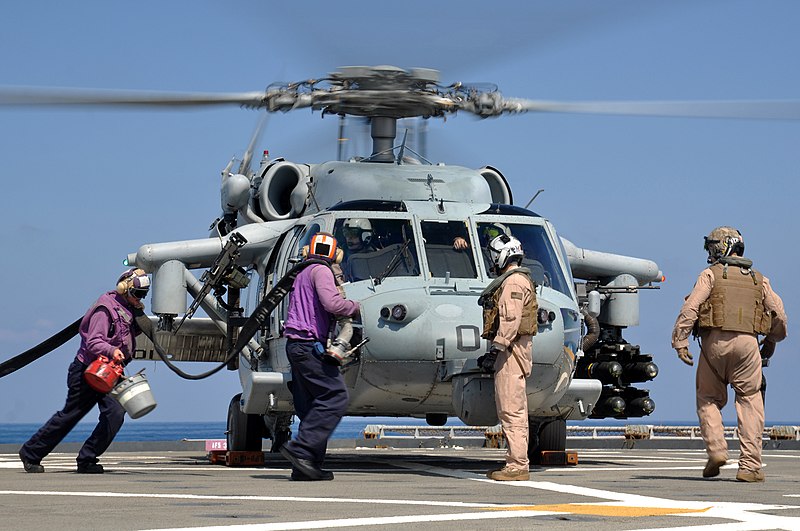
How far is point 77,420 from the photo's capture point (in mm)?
11883

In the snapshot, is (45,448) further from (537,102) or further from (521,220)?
(537,102)

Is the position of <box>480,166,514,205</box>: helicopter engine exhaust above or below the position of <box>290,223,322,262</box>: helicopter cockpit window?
above

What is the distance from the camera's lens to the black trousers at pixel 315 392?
35.2ft

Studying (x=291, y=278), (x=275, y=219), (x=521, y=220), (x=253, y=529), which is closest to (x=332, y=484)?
(x=291, y=278)

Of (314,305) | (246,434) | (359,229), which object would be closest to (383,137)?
(359,229)

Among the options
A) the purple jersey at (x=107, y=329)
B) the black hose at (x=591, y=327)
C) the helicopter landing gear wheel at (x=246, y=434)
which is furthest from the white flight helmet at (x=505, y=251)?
the helicopter landing gear wheel at (x=246, y=434)

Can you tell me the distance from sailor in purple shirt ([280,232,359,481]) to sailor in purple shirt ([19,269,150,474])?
1.81 m

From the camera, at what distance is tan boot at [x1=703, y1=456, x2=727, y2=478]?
35.7ft

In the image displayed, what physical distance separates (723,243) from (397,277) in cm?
301

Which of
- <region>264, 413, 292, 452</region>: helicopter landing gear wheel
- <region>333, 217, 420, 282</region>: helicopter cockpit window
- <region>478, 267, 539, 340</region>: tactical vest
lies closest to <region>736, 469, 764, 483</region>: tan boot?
<region>478, 267, 539, 340</region>: tactical vest

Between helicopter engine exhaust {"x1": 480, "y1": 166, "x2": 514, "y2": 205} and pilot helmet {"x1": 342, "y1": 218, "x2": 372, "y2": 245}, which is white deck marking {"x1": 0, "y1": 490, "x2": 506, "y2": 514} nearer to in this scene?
pilot helmet {"x1": 342, "y1": 218, "x2": 372, "y2": 245}

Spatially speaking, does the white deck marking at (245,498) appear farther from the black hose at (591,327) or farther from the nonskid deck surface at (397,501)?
the black hose at (591,327)

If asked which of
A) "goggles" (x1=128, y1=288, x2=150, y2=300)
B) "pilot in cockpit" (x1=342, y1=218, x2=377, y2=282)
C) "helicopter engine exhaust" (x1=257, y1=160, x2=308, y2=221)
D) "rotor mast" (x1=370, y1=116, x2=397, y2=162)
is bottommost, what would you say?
"goggles" (x1=128, y1=288, x2=150, y2=300)

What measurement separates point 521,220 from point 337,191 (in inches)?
84.2
